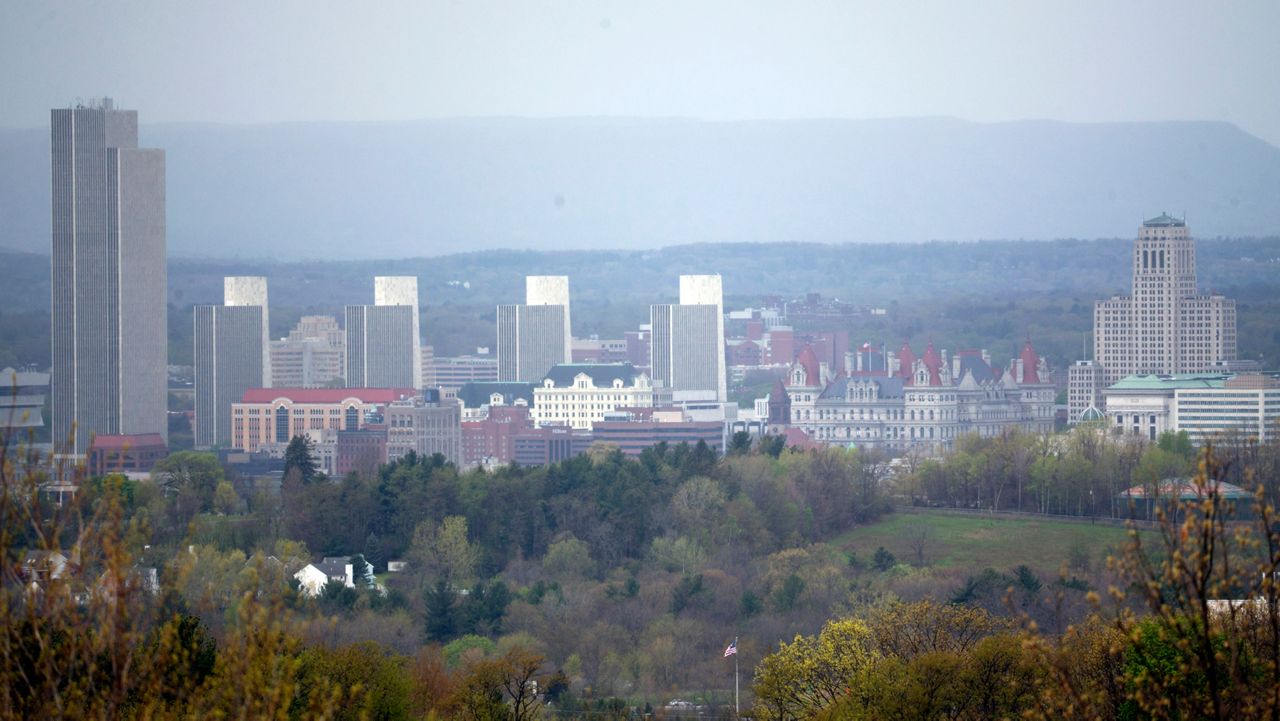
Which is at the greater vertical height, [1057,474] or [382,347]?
[382,347]

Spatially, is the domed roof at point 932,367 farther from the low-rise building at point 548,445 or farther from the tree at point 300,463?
the tree at point 300,463

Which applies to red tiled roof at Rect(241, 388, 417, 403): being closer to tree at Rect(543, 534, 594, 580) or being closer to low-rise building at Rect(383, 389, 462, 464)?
low-rise building at Rect(383, 389, 462, 464)

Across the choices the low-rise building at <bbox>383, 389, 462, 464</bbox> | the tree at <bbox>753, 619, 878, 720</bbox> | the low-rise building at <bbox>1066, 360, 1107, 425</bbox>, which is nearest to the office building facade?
the low-rise building at <bbox>1066, 360, 1107, 425</bbox>

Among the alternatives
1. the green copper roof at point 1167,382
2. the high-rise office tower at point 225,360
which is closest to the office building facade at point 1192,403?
the green copper roof at point 1167,382

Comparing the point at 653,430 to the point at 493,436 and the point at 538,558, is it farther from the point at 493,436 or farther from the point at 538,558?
the point at 538,558

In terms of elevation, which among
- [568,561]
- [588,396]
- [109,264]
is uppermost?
[109,264]

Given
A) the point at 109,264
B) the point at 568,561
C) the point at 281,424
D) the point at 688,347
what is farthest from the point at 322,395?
the point at 568,561
